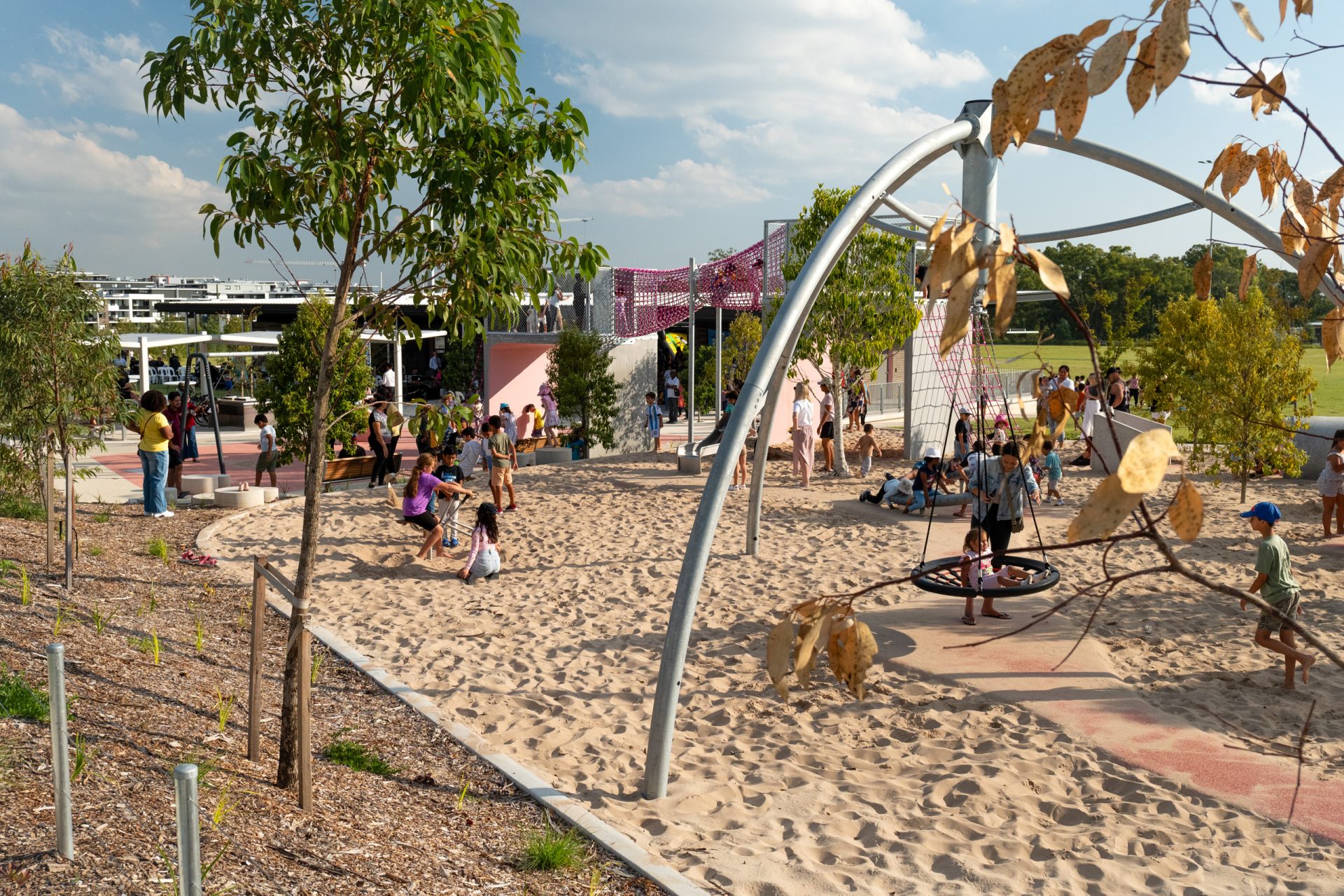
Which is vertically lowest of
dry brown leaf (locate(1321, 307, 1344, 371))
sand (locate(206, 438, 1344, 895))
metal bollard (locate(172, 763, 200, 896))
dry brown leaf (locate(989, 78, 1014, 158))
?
sand (locate(206, 438, 1344, 895))

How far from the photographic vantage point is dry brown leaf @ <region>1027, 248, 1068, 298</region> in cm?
159

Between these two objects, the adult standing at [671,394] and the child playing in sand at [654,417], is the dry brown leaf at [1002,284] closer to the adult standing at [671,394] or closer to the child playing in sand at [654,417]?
the child playing in sand at [654,417]

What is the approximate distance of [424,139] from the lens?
17.2 ft

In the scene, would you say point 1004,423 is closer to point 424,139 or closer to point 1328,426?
point 1328,426

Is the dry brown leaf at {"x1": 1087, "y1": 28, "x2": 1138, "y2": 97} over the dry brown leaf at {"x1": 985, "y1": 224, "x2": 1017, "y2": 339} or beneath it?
over

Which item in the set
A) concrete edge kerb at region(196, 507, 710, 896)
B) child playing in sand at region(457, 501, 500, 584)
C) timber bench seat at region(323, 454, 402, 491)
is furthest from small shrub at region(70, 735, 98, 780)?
timber bench seat at region(323, 454, 402, 491)

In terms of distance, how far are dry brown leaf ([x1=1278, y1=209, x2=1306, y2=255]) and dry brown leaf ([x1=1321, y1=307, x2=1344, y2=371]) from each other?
19 cm

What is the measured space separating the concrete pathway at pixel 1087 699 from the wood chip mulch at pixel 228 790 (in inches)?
118

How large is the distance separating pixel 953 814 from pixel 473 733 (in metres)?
2.90

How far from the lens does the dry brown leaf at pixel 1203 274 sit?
8.02ft

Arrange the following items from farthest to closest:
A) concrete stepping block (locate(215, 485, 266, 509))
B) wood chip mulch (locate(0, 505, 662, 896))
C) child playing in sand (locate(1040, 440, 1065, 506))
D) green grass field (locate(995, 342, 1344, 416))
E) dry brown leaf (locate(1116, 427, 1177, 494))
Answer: green grass field (locate(995, 342, 1344, 416)) → child playing in sand (locate(1040, 440, 1065, 506)) → concrete stepping block (locate(215, 485, 266, 509)) → wood chip mulch (locate(0, 505, 662, 896)) → dry brown leaf (locate(1116, 427, 1177, 494))

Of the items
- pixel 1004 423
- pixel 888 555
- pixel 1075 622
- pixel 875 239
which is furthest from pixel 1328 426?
pixel 1075 622

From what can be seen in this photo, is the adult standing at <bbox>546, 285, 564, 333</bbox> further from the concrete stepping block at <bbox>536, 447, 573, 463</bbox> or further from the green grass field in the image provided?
the green grass field

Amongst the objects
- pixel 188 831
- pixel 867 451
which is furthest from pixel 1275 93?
pixel 867 451
